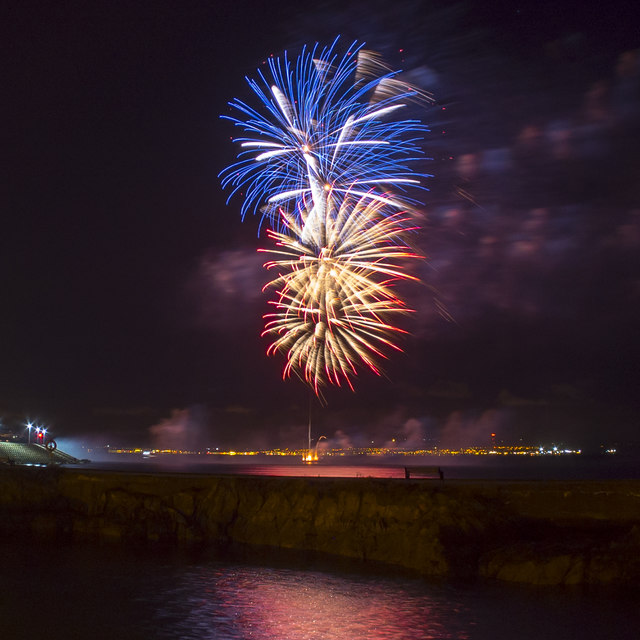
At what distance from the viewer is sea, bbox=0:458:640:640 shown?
19.2 meters

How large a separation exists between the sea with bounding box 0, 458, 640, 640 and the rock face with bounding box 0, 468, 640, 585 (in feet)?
4.49

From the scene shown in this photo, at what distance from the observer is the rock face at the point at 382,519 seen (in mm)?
25859

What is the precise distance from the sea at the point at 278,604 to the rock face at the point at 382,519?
1367mm

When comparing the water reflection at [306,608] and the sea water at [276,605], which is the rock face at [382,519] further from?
the water reflection at [306,608]

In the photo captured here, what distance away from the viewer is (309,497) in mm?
32219

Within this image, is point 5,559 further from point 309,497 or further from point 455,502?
point 455,502

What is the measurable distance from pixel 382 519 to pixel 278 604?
884cm

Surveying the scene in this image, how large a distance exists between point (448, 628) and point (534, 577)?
270 inches

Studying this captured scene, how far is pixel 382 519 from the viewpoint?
29812 millimetres

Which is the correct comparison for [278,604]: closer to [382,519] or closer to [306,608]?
[306,608]

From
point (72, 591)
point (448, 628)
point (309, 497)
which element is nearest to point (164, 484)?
point (309, 497)

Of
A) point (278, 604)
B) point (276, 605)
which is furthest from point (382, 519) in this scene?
point (276, 605)

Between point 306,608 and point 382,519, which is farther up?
point 382,519

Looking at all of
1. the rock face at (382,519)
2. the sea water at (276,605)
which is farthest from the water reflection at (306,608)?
the rock face at (382,519)
